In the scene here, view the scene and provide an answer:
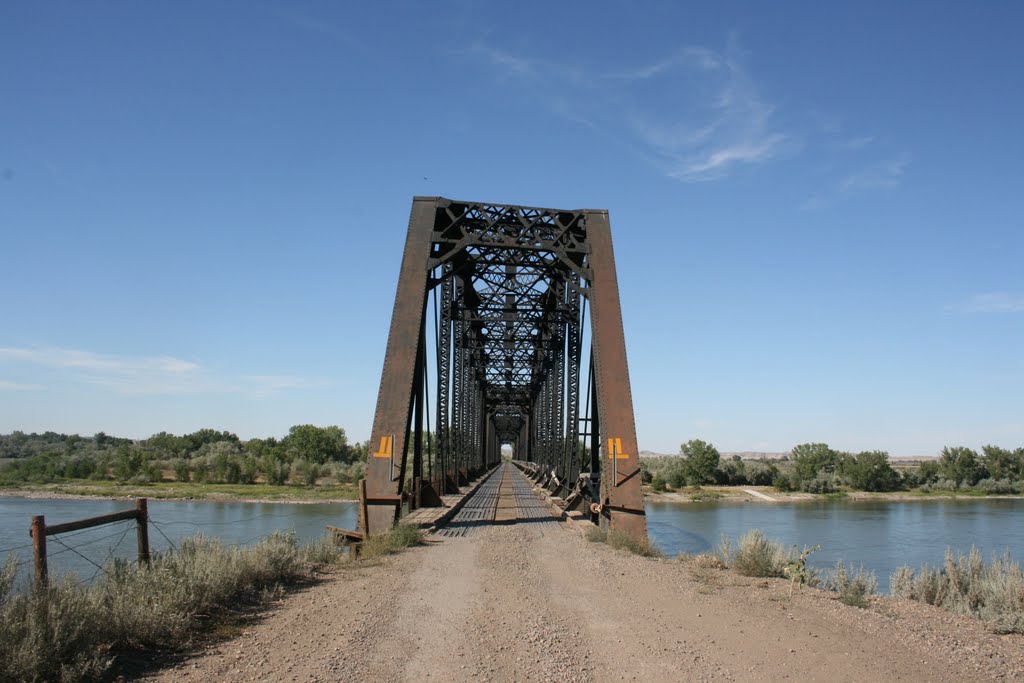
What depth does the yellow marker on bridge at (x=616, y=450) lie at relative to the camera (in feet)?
37.1

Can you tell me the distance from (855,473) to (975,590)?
6029 centimetres

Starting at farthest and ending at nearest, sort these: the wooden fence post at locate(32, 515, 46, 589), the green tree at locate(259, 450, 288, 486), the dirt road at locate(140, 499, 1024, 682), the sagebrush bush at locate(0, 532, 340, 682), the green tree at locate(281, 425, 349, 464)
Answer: the green tree at locate(281, 425, 349, 464) < the green tree at locate(259, 450, 288, 486) < the wooden fence post at locate(32, 515, 46, 589) < the dirt road at locate(140, 499, 1024, 682) < the sagebrush bush at locate(0, 532, 340, 682)

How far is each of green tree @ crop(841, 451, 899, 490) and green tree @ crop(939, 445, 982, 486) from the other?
550 centimetres

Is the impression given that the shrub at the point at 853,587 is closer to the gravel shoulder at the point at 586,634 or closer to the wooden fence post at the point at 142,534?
the gravel shoulder at the point at 586,634

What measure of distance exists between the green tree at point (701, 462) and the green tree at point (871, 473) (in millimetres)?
12011

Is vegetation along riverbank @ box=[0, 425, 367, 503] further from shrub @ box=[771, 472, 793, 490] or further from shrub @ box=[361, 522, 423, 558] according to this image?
shrub @ box=[771, 472, 793, 490]

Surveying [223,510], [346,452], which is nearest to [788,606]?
[223,510]

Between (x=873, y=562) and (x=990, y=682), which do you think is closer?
(x=990, y=682)

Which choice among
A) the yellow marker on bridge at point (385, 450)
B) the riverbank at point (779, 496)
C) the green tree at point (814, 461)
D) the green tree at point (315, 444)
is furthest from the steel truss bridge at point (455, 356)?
the green tree at point (315, 444)

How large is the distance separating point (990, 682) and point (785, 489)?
6107cm

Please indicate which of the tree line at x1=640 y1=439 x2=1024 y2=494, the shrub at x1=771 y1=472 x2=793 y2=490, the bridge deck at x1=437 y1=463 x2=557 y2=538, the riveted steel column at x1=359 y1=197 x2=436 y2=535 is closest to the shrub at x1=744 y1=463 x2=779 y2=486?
the tree line at x1=640 y1=439 x2=1024 y2=494

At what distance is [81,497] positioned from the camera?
45.1 m

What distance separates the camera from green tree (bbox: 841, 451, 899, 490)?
60312 mm

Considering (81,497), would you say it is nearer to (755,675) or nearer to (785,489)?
(755,675)
